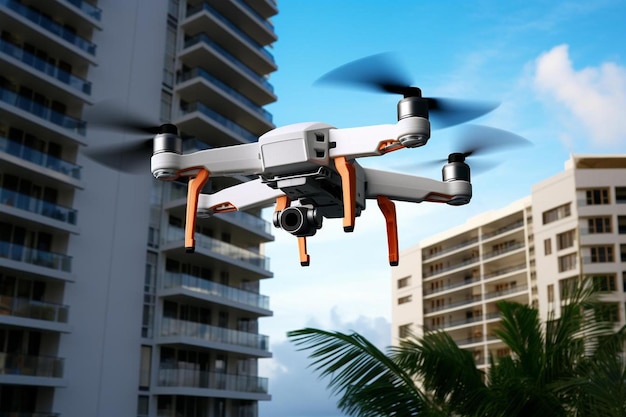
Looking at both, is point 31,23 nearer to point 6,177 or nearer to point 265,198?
point 6,177

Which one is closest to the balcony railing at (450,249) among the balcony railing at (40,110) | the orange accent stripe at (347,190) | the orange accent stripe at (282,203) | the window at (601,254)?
the window at (601,254)

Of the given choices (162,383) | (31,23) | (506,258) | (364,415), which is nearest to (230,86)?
(31,23)

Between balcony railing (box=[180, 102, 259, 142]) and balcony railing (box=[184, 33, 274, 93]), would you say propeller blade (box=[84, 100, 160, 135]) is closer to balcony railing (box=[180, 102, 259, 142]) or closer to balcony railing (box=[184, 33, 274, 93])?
balcony railing (box=[180, 102, 259, 142])

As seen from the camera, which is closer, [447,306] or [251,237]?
[251,237]

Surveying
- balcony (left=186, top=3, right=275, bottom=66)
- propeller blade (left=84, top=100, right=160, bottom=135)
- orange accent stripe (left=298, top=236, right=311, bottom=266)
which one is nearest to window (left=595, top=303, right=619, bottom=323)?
orange accent stripe (left=298, top=236, right=311, bottom=266)

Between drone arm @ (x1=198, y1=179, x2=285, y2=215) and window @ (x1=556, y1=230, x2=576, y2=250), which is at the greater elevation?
window @ (x1=556, y1=230, x2=576, y2=250)

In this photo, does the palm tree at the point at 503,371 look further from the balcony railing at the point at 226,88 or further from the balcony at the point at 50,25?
the balcony railing at the point at 226,88

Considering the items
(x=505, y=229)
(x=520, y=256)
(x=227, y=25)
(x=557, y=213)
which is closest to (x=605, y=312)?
(x=227, y=25)
